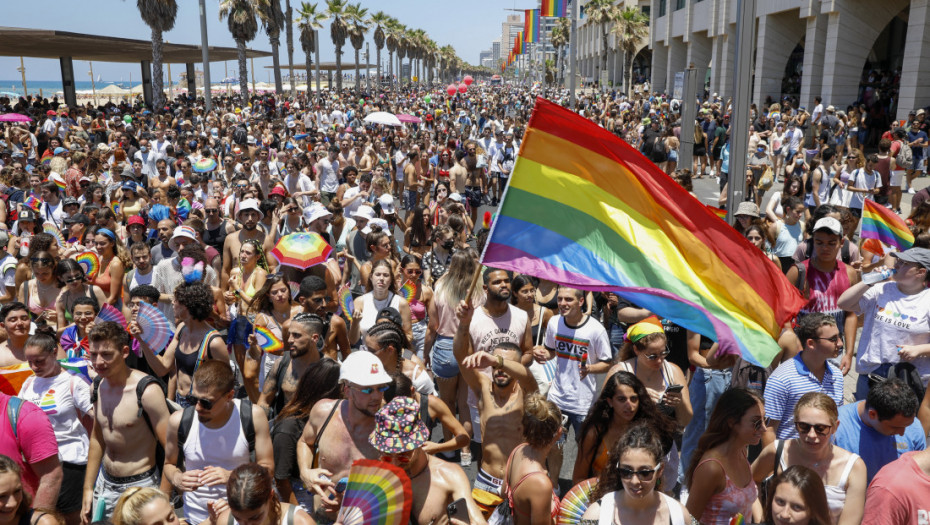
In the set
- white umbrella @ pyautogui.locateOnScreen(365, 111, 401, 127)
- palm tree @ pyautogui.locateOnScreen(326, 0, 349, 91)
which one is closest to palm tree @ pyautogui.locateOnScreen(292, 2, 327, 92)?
palm tree @ pyautogui.locateOnScreen(326, 0, 349, 91)

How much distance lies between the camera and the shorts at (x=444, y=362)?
5793mm

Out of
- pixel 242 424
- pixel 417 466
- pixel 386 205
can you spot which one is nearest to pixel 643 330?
pixel 417 466

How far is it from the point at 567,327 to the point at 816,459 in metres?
1.99

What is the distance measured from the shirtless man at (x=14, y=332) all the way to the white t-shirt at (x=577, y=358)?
3656 millimetres

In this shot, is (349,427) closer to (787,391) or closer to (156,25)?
(787,391)

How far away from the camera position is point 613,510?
3.32m

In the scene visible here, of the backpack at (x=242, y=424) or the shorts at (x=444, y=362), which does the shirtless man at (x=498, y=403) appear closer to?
the shorts at (x=444, y=362)

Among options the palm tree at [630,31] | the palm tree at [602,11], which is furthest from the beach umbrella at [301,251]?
the palm tree at [602,11]

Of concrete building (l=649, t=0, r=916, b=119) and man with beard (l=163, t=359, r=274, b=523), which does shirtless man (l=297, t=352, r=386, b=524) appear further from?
concrete building (l=649, t=0, r=916, b=119)

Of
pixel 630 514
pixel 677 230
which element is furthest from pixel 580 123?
pixel 630 514

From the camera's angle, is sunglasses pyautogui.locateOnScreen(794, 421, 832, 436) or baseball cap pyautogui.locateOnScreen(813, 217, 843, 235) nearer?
sunglasses pyautogui.locateOnScreen(794, 421, 832, 436)

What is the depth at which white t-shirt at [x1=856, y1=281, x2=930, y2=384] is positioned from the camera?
5.00m

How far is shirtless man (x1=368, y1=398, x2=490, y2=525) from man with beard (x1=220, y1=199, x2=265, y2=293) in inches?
176

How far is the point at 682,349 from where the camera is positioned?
18.6 ft
